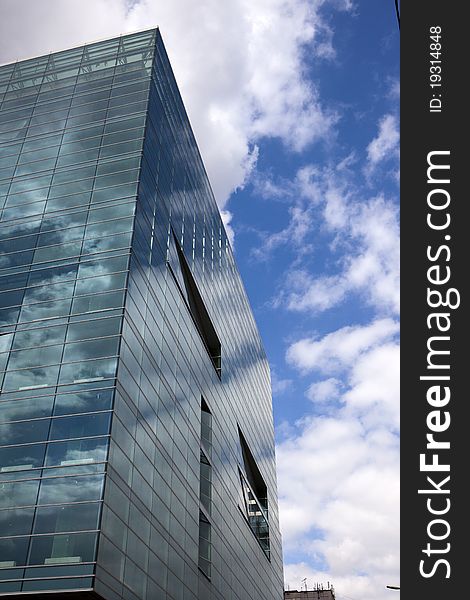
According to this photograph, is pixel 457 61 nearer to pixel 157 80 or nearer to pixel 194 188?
pixel 157 80

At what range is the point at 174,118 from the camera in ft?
171

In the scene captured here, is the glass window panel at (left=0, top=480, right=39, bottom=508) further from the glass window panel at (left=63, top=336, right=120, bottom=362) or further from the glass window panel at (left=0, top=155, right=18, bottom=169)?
the glass window panel at (left=0, top=155, right=18, bottom=169)

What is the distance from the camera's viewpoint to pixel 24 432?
31375 mm

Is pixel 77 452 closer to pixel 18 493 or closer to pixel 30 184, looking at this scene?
pixel 18 493

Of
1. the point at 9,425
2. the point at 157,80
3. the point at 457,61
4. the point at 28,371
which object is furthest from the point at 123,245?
the point at 457,61

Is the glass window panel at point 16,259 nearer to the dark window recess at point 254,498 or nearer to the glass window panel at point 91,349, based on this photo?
the glass window panel at point 91,349

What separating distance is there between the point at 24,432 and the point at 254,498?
43.0m

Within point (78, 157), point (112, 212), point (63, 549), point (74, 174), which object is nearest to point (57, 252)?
point (112, 212)

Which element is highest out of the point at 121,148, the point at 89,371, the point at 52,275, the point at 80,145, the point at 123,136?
the point at 123,136

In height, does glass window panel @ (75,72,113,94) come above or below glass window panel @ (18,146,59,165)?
above

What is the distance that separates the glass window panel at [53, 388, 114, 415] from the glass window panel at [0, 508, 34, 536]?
4894 millimetres

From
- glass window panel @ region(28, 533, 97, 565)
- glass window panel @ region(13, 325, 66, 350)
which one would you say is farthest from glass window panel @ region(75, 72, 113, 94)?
glass window panel @ region(28, 533, 97, 565)

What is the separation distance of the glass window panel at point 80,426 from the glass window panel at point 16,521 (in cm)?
361

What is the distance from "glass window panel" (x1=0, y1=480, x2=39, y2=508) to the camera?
29062mm
